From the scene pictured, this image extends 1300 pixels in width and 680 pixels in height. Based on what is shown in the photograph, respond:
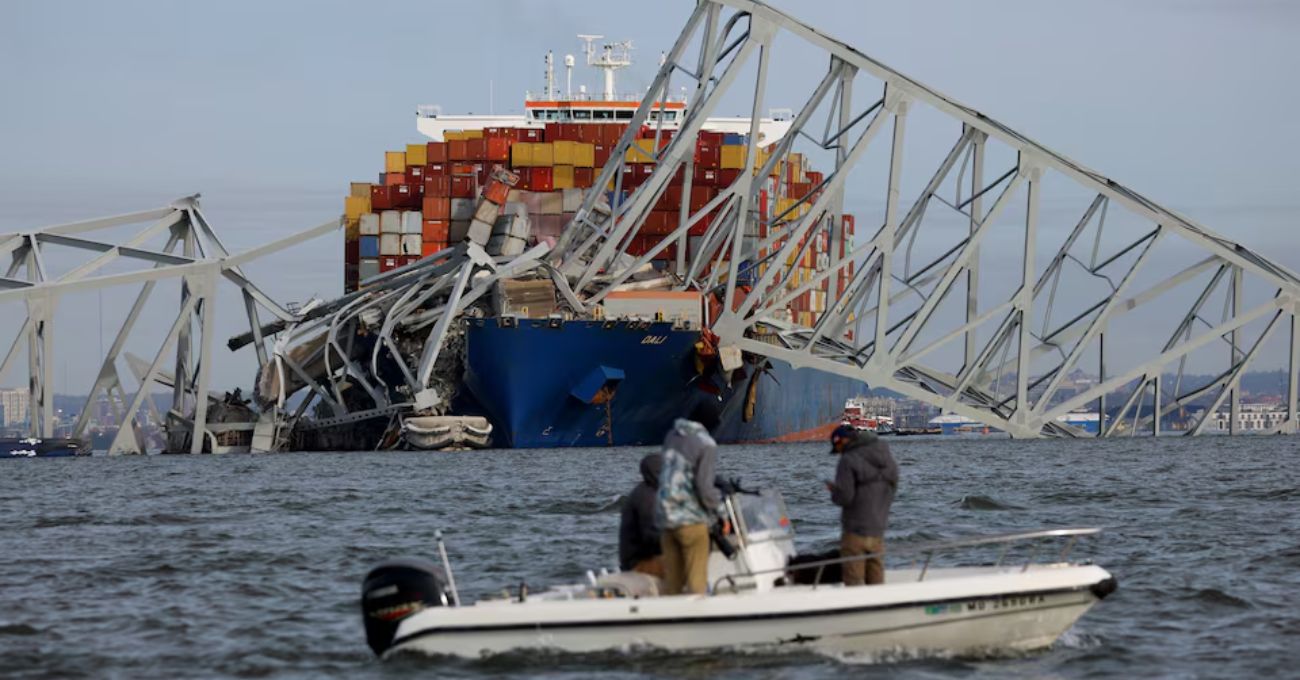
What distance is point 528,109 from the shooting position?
9656cm

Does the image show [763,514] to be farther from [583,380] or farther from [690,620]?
[583,380]

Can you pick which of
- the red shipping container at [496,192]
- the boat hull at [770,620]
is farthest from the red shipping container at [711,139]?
the boat hull at [770,620]

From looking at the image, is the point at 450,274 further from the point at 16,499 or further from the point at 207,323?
the point at 16,499

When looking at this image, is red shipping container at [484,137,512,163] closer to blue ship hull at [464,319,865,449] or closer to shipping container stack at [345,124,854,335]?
shipping container stack at [345,124,854,335]

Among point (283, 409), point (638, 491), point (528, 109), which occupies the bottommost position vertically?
point (283, 409)

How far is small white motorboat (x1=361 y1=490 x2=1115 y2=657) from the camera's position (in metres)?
14.8

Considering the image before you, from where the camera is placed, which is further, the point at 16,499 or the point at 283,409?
the point at 283,409

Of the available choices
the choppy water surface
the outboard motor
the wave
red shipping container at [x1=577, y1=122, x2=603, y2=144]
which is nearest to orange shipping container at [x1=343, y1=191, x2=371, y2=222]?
red shipping container at [x1=577, y1=122, x2=603, y2=144]

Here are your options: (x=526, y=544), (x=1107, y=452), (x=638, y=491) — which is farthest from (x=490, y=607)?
(x=1107, y=452)

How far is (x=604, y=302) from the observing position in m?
69.5

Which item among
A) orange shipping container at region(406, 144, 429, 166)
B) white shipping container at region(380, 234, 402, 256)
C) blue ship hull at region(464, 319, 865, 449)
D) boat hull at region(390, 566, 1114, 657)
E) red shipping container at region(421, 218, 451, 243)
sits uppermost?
orange shipping container at region(406, 144, 429, 166)

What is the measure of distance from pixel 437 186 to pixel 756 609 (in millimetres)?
66607

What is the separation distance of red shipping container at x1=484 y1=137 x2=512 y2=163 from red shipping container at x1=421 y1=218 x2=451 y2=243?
182 inches

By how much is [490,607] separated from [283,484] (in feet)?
95.3
